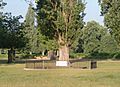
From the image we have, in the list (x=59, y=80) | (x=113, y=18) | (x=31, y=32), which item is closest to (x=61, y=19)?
(x=113, y=18)

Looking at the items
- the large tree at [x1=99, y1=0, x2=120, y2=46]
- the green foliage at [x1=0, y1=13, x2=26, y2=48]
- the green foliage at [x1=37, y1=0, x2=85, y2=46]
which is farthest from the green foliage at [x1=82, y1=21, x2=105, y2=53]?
the green foliage at [x1=37, y1=0, x2=85, y2=46]

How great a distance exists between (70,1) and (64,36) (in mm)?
4972

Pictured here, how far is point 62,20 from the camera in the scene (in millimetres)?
53906

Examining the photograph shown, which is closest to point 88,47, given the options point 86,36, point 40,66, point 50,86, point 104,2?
point 86,36

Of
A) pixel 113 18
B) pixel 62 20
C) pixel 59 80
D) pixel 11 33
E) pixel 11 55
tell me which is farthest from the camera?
pixel 11 33

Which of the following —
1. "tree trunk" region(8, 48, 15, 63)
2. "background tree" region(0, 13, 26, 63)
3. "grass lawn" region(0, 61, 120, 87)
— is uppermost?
"background tree" region(0, 13, 26, 63)

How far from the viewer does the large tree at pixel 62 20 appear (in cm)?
5409

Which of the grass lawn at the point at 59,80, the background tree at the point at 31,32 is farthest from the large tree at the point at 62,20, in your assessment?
the background tree at the point at 31,32

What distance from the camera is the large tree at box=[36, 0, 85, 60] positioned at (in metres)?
54.1

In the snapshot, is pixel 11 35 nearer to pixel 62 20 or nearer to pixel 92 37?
pixel 62 20

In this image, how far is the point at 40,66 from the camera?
46.3m

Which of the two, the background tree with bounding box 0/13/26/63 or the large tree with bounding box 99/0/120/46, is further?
the background tree with bounding box 0/13/26/63

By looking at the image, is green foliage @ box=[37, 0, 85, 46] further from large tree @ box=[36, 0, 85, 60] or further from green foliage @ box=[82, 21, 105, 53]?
green foliage @ box=[82, 21, 105, 53]

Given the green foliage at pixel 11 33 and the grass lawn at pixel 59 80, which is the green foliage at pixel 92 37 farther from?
the grass lawn at pixel 59 80
